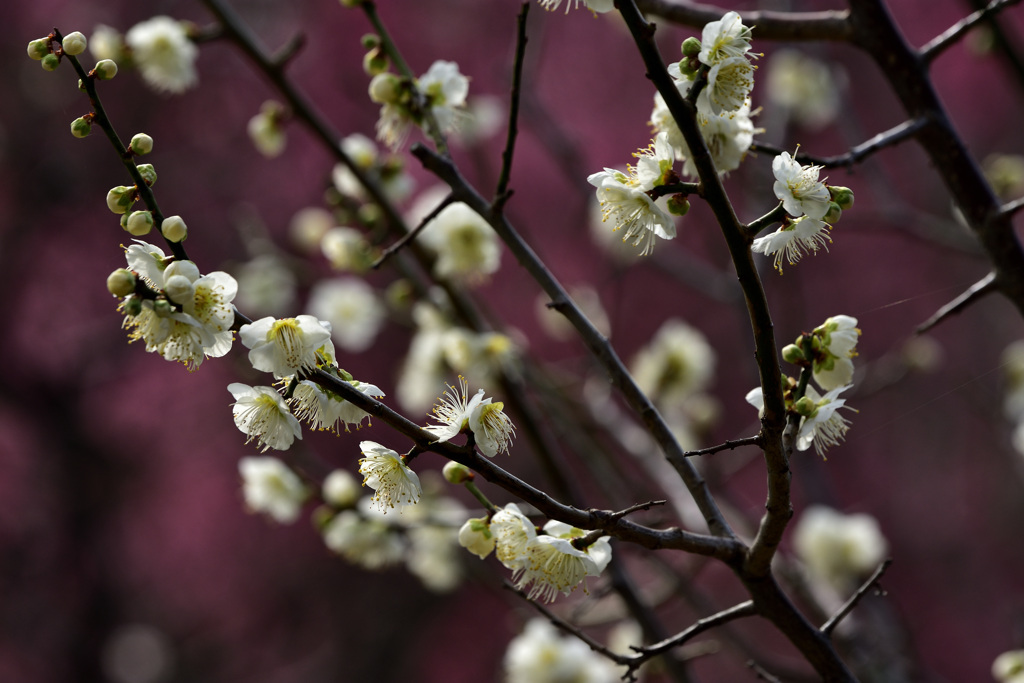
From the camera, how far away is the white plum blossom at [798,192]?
0.79 m

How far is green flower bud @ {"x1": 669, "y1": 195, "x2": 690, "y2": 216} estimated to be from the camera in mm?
860

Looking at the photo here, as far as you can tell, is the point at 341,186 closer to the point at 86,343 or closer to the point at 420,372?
the point at 420,372

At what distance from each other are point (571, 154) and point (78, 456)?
395cm

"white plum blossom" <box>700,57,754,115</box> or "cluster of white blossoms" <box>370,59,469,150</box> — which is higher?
"cluster of white blossoms" <box>370,59,469,150</box>

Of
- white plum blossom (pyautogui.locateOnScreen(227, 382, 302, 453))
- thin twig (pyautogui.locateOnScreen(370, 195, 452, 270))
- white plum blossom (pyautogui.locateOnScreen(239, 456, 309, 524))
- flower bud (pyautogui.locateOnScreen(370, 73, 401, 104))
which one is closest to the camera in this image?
white plum blossom (pyautogui.locateOnScreen(227, 382, 302, 453))

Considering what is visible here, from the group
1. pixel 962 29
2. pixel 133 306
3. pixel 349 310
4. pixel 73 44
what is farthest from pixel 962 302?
pixel 349 310

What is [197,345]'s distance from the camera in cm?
75

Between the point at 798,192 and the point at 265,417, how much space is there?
0.62 metres

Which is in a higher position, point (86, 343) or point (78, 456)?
point (86, 343)

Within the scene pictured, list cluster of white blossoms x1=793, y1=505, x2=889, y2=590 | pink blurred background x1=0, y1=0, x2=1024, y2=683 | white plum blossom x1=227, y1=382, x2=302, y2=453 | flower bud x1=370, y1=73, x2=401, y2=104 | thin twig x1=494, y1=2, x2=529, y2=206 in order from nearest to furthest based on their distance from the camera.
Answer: white plum blossom x1=227, y1=382, x2=302, y2=453
thin twig x1=494, y1=2, x2=529, y2=206
flower bud x1=370, y1=73, x2=401, y2=104
cluster of white blossoms x1=793, y1=505, x2=889, y2=590
pink blurred background x1=0, y1=0, x2=1024, y2=683

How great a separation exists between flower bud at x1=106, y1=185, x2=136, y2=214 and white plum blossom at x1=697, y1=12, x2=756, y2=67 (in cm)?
62

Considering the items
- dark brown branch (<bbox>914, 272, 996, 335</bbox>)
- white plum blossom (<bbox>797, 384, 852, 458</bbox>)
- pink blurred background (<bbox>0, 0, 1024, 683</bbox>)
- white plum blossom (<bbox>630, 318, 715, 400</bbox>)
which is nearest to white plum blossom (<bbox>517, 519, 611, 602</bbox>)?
white plum blossom (<bbox>797, 384, 852, 458</bbox>)

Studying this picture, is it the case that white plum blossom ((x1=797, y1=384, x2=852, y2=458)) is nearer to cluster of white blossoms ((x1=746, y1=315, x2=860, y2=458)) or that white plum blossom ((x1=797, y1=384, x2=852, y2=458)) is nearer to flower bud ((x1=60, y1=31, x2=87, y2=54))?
cluster of white blossoms ((x1=746, y1=315, x2=860, y2=458))

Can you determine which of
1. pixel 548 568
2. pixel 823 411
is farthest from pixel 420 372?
pixel 823 411
